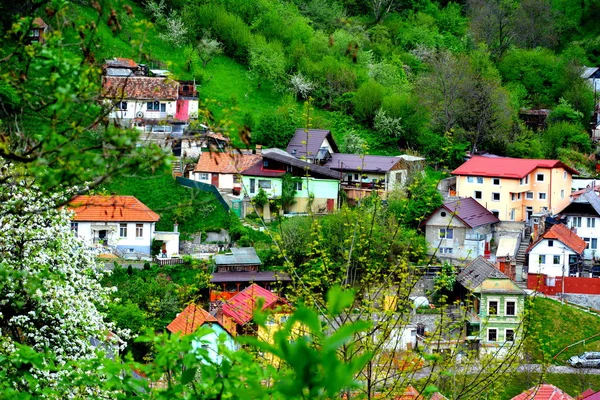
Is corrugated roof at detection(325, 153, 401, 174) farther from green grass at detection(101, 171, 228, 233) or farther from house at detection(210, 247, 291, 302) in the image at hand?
house at detection(210, 247, 291, 302)

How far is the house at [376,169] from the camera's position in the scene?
3503cm

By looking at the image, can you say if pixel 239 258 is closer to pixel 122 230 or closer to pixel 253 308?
pixel 122 230

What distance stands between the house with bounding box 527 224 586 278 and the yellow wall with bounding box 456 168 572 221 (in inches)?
133

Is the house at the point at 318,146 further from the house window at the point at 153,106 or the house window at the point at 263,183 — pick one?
the house window at the point at 153,106

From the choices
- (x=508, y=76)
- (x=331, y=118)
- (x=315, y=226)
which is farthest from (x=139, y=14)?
(x=315, y=226)

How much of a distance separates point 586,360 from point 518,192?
9.89 metres

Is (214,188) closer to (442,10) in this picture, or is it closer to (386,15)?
(386,15)

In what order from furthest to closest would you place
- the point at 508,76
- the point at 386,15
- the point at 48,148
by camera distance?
the point at 386,15 → the point at 508,76 → the point at 48,148

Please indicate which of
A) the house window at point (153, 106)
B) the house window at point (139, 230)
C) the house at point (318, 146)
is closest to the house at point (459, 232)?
the house at point (318, 146)

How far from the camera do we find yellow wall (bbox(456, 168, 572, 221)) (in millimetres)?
35469

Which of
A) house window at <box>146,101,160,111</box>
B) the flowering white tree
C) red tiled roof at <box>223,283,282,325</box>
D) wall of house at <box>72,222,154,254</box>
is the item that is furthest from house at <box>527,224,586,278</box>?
the flowering white tree

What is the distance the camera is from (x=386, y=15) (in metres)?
55.0

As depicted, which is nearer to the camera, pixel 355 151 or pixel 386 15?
pixel 355 151

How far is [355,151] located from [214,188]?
297 inches
